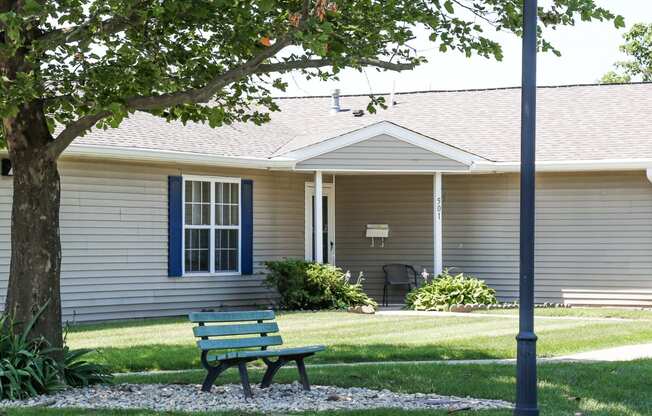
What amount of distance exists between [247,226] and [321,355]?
7378mm

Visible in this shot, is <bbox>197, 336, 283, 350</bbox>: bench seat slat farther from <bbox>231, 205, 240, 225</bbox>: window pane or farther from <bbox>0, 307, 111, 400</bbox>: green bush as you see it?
<bbox>231, 205, 240, 225</bbox>: window pane

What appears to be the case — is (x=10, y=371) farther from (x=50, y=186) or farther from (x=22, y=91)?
(x=22, y=91)

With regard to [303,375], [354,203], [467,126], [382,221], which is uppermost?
[467,126]

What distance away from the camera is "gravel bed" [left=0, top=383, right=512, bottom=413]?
905 centimetres

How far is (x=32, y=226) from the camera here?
995 centimetres

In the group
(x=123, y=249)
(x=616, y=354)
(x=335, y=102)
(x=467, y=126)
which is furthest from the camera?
(x=335, y=102)

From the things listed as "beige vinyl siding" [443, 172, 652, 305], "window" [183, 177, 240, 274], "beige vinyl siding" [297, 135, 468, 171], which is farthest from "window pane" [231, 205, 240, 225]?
"beige vinyl siding" [443, 172, 652, 305]

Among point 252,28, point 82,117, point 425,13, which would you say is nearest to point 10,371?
point 82,117

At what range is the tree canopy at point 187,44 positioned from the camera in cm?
924

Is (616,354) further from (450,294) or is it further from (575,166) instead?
(575,166)

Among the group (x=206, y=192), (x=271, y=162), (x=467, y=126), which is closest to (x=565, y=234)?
(x=467, y=126)

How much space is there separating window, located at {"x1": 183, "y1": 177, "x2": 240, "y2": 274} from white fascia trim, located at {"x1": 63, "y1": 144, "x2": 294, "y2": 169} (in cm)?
56

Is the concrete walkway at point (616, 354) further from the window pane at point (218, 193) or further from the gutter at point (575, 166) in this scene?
the window pane at point (218, 193)

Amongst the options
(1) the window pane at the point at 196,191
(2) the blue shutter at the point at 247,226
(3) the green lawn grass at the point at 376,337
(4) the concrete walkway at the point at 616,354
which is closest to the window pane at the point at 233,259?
(2) the blue shutter at the point at 247,226
